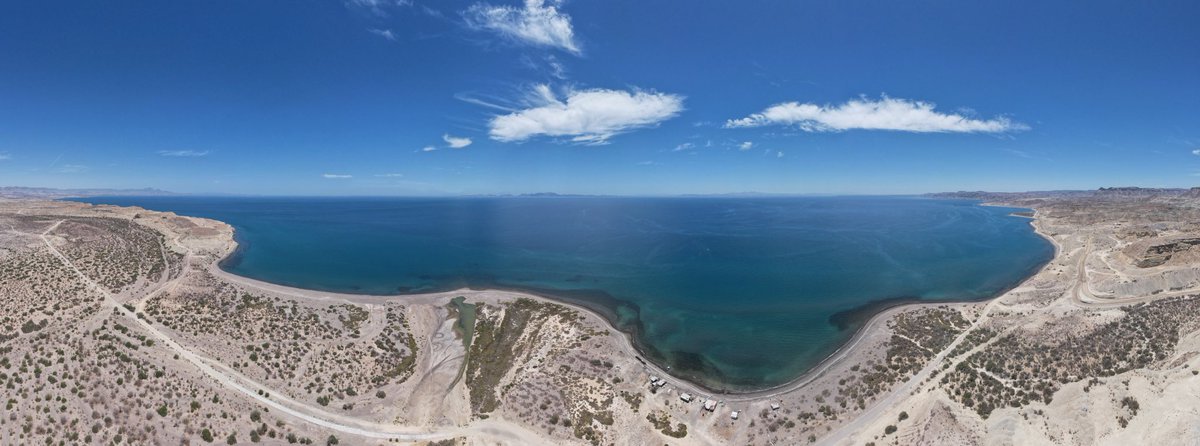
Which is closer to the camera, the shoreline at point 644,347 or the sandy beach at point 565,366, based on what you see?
the sandy beach at point 565,366

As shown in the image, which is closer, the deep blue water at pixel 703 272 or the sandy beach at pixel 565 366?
the sandy beach at pixel 565 366

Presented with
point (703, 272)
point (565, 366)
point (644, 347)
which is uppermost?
point (703, 272)

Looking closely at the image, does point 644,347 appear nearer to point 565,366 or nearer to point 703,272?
point 565,366

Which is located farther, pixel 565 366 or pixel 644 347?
pixel 644 347

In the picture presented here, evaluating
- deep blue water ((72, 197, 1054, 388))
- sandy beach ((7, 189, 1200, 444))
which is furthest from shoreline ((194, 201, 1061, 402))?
deep blue water ((72, 197, 1054, 388))

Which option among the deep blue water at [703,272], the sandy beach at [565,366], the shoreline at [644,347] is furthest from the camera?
the deep blue water at [703,272]

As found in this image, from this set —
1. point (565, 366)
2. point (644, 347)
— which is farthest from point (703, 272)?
point (565, 366)

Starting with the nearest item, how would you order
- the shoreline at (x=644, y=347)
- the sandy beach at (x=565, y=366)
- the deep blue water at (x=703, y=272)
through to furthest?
the sandy beach at (x=565, y=366), the shoreline at (x=644, y=347), the deep blue water at (x=703, y=272)

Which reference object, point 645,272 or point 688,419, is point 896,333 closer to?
point 688,419

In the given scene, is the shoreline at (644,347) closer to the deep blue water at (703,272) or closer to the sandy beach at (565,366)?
the sandy beach at (565,366)

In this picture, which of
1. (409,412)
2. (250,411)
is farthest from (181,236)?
(409,412)

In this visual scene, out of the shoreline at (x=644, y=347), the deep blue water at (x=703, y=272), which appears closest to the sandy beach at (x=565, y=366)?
the shoreline at (x=644, y=347)
